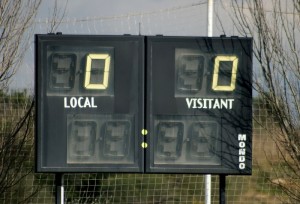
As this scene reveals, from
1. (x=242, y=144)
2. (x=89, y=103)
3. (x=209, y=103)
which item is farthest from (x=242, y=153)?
(x=89, y=103)

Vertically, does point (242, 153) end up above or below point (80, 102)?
below

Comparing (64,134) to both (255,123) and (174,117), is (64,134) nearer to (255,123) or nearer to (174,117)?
(174,117)

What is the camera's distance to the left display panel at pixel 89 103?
8055mm

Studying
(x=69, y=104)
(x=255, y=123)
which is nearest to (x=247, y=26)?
(x=255, y=123)

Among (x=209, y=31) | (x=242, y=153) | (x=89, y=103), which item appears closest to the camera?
(x=89, y=103)

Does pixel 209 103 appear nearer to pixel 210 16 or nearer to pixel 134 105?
pixel 134 105

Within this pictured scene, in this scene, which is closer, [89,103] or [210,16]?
[89,103]

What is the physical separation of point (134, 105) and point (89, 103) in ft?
1.39

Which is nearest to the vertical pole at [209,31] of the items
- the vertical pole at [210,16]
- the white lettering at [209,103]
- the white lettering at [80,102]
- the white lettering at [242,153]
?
the vertical pole at [210,16]

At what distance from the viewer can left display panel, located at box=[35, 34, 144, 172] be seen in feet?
26.4

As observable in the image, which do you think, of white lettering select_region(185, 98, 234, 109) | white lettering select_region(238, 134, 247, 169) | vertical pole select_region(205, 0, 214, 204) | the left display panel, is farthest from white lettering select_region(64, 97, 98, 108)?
vertical pole select_region(205, 0, 214, 204)

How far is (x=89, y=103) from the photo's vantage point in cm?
805

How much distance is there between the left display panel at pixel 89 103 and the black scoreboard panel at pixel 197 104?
0.56 ft

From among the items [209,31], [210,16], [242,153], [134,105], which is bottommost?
[242,153]
